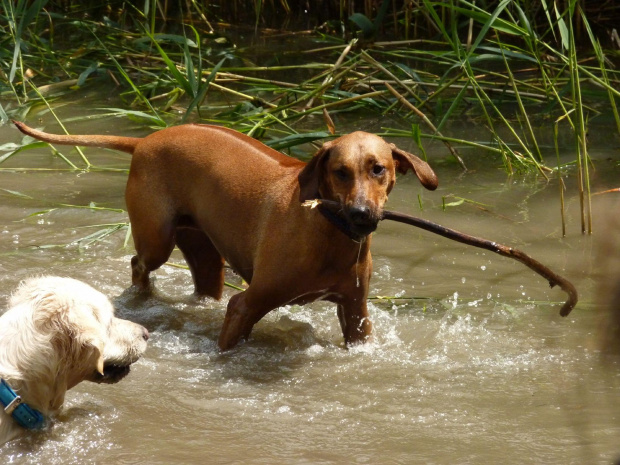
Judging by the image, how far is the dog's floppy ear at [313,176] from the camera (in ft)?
13.9

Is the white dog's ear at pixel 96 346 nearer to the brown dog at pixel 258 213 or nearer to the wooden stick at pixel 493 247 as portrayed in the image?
the brown dog at pixel 258 213

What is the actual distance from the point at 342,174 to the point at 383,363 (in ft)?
2.96

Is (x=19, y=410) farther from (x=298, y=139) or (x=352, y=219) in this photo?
(x=298, y=139)

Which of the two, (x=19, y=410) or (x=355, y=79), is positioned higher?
(x=355, y=79)

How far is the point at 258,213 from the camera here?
4531mm

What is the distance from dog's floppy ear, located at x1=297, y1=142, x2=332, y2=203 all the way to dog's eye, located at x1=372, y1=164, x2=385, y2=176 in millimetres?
231

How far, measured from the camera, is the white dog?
3.37 meters

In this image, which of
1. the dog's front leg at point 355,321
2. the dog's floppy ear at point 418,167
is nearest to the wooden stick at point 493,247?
the dog's floppy ear at point 418,167

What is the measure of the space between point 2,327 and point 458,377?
191 centimetres

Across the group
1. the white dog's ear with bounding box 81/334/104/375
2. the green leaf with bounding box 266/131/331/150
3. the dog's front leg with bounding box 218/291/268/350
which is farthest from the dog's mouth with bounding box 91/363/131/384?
the green leaf with bounding box 266/131/331/150

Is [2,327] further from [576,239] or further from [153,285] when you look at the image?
[576,239]

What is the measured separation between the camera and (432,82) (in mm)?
7832

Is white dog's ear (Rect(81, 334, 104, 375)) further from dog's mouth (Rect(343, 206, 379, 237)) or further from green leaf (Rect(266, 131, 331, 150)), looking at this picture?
green leaf (Rect(266, 131, 331, 150))

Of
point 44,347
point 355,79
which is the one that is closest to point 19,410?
point 44,347
